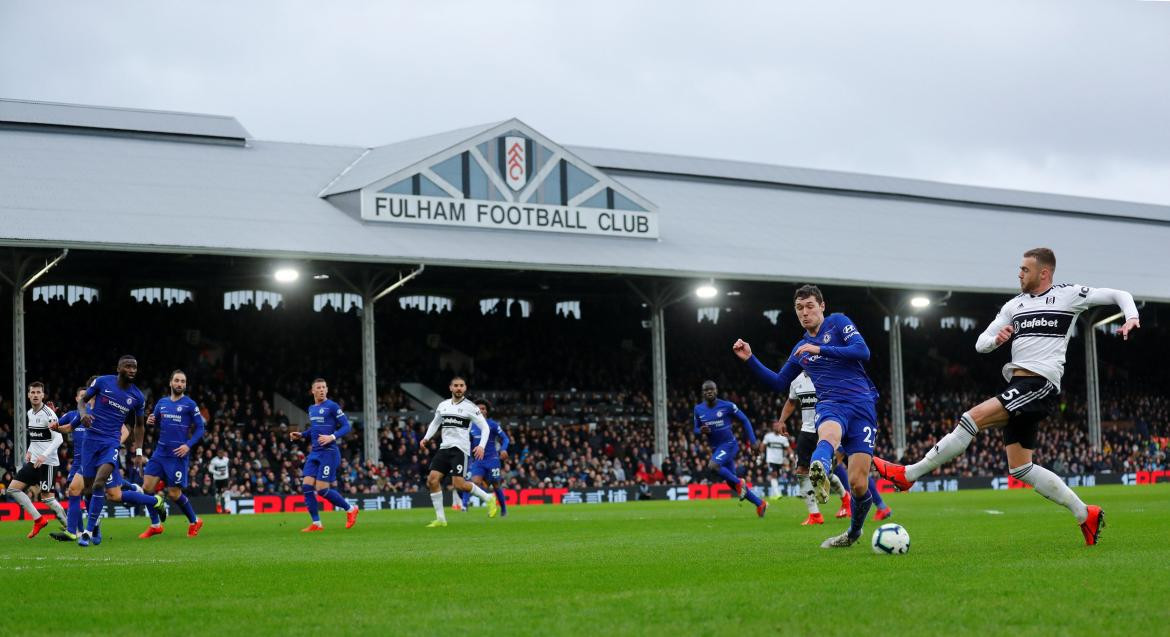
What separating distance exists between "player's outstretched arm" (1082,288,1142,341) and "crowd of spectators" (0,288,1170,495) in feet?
76.2

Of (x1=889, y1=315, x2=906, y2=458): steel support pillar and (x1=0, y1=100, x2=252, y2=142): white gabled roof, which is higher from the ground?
(x1=0, y1=100, x2=252, y2=142): white gabled roof

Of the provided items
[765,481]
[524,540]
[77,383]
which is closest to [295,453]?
[77,383]

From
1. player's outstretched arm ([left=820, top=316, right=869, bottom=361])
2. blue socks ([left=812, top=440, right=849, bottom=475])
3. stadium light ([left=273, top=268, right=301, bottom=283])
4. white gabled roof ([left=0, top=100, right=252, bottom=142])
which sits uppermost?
white gabled roof ([left=0, top=100, right=252, bottom=142])

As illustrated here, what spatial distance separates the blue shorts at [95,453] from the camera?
1661 cm

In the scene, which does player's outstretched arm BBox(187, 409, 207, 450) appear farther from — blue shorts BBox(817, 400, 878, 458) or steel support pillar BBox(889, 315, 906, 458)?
steel support pillar BBox(889, 315, 906, 458)

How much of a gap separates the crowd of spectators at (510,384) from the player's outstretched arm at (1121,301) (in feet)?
76.2

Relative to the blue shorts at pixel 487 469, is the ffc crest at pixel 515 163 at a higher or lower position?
higher

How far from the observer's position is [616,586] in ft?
29.9

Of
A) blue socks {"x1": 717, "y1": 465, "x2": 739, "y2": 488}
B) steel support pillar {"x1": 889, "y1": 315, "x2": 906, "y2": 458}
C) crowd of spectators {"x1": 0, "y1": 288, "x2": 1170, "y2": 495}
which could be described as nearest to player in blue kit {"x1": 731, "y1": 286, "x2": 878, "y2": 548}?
blue socks {"x1": 717, "y1": 465, "x2": 739, "y2": 488}

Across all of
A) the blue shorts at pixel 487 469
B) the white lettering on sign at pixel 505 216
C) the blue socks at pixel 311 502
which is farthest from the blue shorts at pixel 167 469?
the white lettering on sign at pixel 505 216

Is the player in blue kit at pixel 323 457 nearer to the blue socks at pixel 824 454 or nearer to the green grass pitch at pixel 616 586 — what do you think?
the green grass pitch at pixel 616 586

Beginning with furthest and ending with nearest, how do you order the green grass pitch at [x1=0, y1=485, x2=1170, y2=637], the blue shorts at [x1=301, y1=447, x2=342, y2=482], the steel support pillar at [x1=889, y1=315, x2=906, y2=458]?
1. the steel support pillar at [x1=889, y1=315, x2=906, y2=458]
2. the blue shorts at [x1=301, y1=447, x2=342, y2=482]
3. the green grass pitch at [x1=0, y1=485, x2=1170, y2=637]

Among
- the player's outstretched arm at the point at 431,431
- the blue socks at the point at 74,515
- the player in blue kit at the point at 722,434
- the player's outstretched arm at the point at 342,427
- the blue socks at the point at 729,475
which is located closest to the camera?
the blue socks at the point at 74,515

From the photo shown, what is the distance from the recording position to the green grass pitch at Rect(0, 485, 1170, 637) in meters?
7.13
